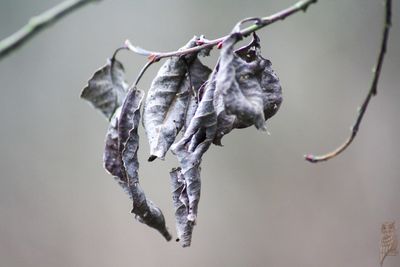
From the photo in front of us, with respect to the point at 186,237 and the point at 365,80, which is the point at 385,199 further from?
the point at 186,237

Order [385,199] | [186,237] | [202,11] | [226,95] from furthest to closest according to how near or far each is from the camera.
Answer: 1. [202,11]
2. [385,199]
3. [186,237]
4. [226,95]

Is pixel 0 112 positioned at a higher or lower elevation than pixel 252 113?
higher

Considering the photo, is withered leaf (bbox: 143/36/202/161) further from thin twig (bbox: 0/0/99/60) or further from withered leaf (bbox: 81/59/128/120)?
thin twig (bbox: 0/0/99/60)

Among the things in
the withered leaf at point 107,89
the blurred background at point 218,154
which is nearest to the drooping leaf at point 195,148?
the withered leaf at point 107,89

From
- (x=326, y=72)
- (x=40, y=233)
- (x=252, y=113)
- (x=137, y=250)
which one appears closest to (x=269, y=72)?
(x=252, y=113)

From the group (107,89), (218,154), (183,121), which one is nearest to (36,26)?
(183,121)

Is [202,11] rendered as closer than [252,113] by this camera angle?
No

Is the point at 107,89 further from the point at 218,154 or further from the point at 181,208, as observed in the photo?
the point at 218,154
